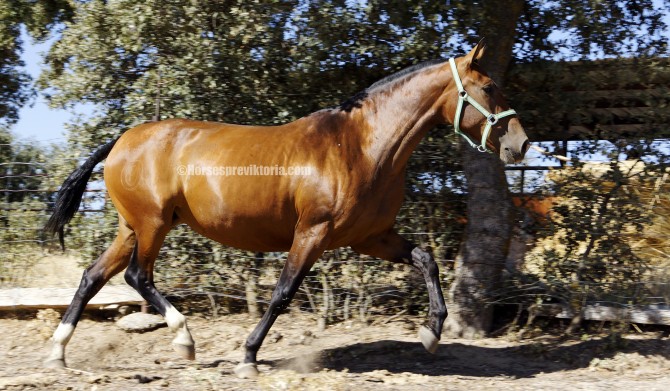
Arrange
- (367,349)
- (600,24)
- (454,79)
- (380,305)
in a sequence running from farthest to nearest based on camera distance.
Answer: (380,305) < (600,24) < (367,349) < (454,79)

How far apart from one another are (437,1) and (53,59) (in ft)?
16.7

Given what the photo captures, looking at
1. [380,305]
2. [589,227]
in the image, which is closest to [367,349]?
[380,305]

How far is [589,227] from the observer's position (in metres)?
6.37

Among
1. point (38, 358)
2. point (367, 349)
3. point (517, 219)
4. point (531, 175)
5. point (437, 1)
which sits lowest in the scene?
point (38, 358)

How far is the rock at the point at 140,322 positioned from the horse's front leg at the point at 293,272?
1947 millimetres

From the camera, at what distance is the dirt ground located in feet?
15.6

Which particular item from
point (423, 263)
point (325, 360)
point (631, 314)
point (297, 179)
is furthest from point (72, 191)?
point (631, 314)

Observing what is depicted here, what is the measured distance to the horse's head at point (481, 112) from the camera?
4969 millimetres

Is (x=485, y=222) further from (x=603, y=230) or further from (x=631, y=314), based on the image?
(x=631, y=314)

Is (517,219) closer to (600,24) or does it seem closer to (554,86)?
(554,86)

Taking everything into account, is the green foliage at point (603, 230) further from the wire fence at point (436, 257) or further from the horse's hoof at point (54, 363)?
the horse's hoof at point (54, 363)

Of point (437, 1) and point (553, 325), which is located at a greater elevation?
point (437, 1)

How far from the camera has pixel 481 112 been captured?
501 cm

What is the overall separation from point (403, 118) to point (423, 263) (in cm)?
113
